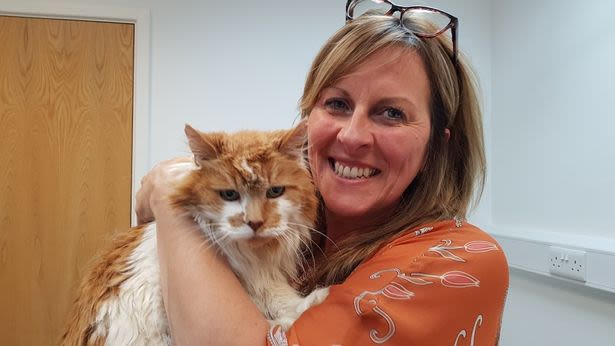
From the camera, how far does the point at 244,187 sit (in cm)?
100

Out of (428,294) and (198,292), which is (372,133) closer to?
(428,294)

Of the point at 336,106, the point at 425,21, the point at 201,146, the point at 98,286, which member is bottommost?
the point at 98,286

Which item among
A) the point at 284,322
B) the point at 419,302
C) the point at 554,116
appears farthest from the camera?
the point at 554,116

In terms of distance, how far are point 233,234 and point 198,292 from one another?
0.53 feet

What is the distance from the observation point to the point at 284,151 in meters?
1.08

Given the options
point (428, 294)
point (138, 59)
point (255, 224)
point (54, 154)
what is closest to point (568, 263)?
point (428, 294)

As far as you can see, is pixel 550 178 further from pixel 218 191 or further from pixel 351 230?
pixel 218 191

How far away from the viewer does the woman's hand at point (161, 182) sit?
3.48 feet

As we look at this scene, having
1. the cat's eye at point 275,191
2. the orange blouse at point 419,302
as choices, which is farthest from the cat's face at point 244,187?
the orange blouse at point 419,302

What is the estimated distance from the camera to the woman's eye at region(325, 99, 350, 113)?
1.10 meters

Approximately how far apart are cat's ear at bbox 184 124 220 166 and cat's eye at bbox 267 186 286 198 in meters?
0.14

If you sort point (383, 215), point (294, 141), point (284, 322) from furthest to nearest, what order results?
point (383, 215), point (294, 141), point (284, 322)

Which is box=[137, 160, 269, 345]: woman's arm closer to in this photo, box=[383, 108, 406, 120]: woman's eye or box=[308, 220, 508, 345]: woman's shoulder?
box=[308, 220, 508, 345]: woman's shoulder

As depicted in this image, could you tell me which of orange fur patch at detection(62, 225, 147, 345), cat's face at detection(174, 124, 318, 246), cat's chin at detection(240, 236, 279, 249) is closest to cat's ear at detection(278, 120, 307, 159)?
cat's face at detection(174, 124, 318, 246)
